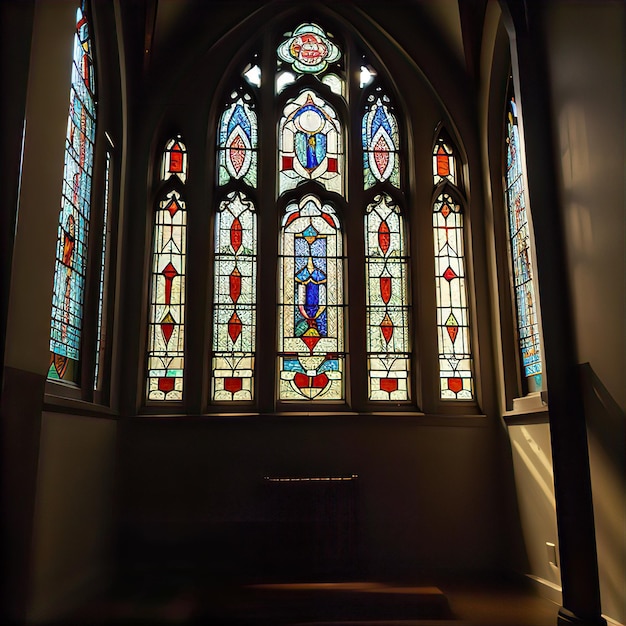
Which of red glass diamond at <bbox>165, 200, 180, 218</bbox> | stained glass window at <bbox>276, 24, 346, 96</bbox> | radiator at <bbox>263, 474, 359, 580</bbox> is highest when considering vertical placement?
stained glass window at <bbox>276, 24, 346, 96</bbox>

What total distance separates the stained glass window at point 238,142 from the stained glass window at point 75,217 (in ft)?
4.16

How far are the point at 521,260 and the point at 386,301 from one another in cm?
119

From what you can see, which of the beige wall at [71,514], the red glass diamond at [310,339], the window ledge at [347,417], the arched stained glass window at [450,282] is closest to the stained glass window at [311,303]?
the red glass diamond at [310,339]

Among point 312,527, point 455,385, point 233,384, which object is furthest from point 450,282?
point 312,527

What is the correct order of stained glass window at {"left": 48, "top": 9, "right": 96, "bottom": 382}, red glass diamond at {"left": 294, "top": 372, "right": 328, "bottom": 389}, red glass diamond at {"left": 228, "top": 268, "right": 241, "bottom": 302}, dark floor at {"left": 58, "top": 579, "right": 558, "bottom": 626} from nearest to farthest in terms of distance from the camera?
dark floor at {"left": 58, "top": 579, "right": 558, "bottom": 626}, stained glass window at {"left": 48, "top": 9, "right": 96, "bottom": 382}, red glass diamond at {"left": 294, "top": 372, "right": 328, "bottom": 389}, red glass diamond at {"left": 228, "top": 268, "right": 241, "bottom": 302}

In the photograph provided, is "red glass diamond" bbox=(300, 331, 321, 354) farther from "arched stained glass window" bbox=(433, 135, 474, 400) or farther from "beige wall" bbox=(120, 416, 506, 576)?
"arched stained glass window" bbox=(433, 135, 474, 400)

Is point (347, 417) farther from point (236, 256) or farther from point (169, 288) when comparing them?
point (169, 288)

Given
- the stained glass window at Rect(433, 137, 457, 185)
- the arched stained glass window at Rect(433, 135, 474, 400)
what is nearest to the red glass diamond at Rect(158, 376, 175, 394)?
the arched stained glass window at Rect(433, 135, 474, 400)

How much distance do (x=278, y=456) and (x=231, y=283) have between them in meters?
1.54

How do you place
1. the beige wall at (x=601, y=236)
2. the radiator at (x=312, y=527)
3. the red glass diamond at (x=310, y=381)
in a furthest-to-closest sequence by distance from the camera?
the red glass diamond at (x=310, y=381) → the radiator at (x=312, y=527) → the beige wall at (x=601, y=236)

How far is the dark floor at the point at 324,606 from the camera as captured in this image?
414 centimetres

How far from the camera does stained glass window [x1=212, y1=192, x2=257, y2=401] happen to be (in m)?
5.75

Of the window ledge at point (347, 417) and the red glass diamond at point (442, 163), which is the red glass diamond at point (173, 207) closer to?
the window ledge at point (347, 417)

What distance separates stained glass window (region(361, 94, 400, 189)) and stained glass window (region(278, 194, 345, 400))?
1.84 ft
